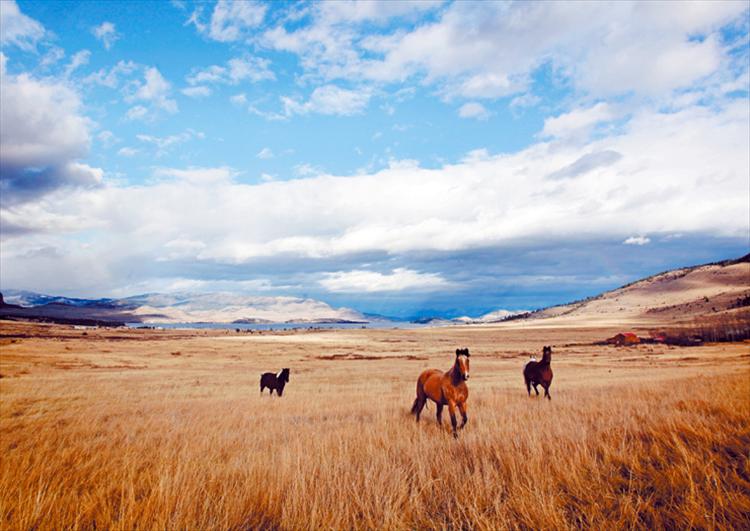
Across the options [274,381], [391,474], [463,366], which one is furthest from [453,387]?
[274,381]

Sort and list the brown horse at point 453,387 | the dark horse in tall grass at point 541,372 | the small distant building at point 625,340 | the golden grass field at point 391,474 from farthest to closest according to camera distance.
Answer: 1. the small distant building at point 625,340
2. the dark horse in tall grass at point 541,372
3. the brown horse at point 453,387
4. the golden grass field at point 391,474

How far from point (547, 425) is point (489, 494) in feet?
15.0

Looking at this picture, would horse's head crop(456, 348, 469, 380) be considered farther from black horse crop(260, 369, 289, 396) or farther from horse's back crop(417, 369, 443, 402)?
black horse crop(260, 369, 289, 396)

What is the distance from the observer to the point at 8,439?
854 centimetres

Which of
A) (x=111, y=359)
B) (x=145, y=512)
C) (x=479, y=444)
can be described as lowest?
(x=111, y=359)

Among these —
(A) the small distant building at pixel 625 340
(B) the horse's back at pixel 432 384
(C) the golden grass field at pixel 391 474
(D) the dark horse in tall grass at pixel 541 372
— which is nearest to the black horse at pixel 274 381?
(C) the golden grass field at pixel 391 474

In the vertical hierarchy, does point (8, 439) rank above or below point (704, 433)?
below

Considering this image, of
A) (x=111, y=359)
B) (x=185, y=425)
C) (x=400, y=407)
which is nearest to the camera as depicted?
(x=185, y=425)

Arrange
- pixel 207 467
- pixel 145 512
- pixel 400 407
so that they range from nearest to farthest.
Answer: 1. pixel 145 512
2. pixel 207 467
3. pixel 400 407

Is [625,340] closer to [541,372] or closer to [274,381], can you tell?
[541,372]

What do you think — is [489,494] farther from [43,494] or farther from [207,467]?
[43,494]

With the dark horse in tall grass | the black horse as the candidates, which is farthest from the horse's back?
the black horse

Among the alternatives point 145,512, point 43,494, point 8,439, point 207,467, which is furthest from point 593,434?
point 8,439

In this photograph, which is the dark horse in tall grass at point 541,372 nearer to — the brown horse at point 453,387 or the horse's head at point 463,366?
the brown horse at point 453,387
